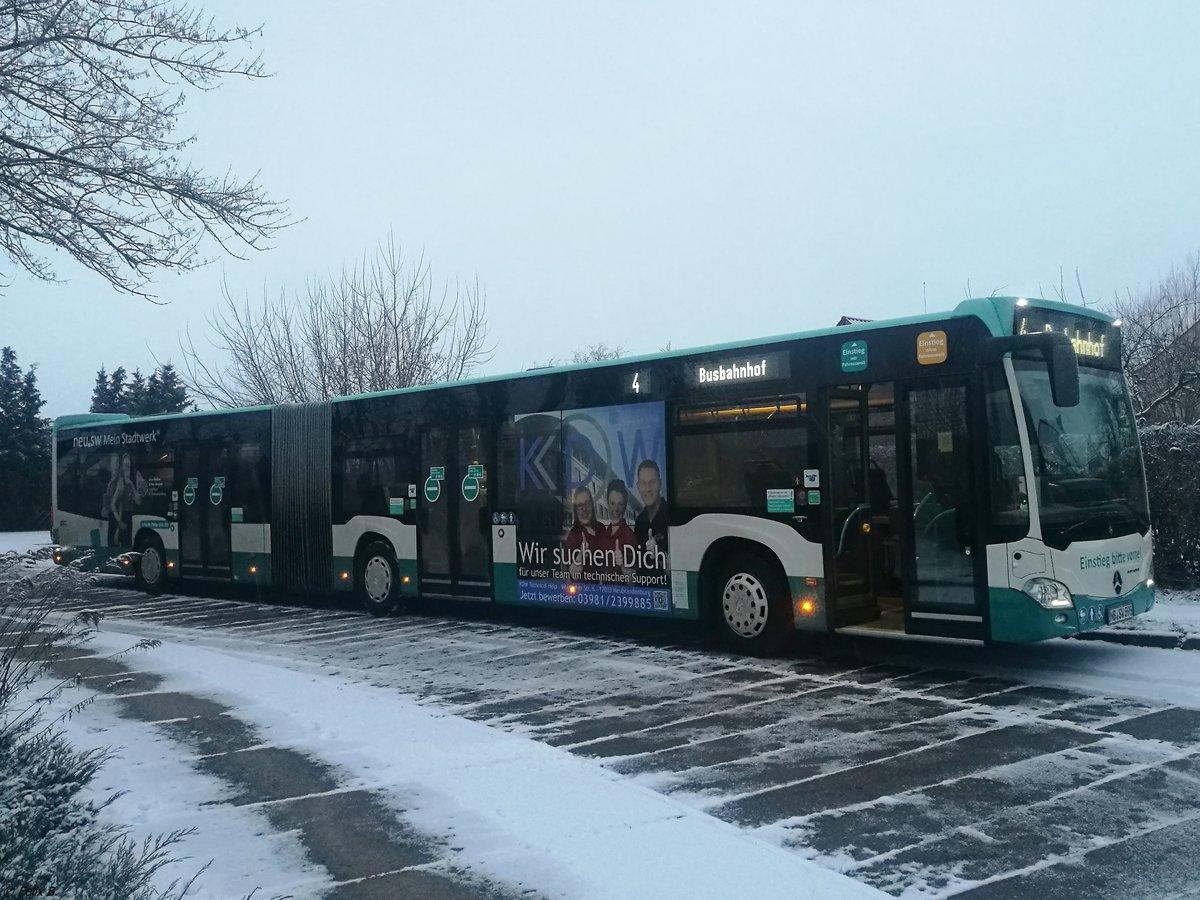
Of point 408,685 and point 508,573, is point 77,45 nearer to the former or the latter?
point 408,685

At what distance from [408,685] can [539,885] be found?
517 cm

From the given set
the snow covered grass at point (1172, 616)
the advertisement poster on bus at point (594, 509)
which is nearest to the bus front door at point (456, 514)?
the advertisement poster on bus at point (594, 509)

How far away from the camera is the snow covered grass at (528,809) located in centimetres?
466

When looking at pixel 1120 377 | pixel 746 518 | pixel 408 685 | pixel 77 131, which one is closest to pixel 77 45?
pixel 77 131

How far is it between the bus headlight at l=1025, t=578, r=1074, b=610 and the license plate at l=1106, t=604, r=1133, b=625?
63 cm

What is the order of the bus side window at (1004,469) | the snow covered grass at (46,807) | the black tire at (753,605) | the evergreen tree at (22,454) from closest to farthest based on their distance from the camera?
the snow covered grass at (46,807)
the bus side window at (1004,469)
the black tire at (753,605)
the evergreen tree at (22,454)

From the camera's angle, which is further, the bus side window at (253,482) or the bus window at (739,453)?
the bus side window at (253,482)

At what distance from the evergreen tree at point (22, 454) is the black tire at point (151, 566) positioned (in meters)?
37.6

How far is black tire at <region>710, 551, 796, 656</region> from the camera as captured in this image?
1048 centimetres

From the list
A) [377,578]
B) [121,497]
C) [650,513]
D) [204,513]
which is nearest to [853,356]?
[650,513]

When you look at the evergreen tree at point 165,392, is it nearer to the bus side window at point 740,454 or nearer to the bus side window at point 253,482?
the bus side window at point 253,482

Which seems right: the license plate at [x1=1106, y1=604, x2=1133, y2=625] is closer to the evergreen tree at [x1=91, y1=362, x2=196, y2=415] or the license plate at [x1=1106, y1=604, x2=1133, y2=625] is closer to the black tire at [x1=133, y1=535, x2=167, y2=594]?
the black tire at [x1=133, y1=535, x2=167, y2=594]

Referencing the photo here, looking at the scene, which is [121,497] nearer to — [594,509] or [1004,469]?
[594,509]

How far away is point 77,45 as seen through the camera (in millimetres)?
8320
